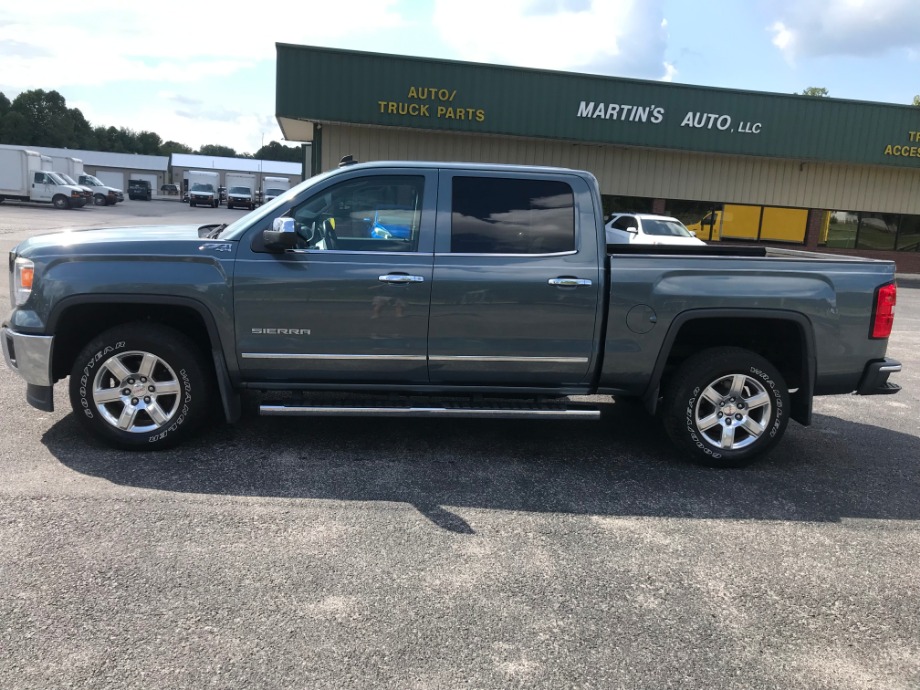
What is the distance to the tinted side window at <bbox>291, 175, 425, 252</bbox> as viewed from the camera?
16.0 ft

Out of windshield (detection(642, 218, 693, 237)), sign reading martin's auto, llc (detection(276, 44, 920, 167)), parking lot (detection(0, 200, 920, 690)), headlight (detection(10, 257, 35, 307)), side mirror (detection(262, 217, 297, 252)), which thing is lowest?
parking lot (detection(0, 200, 920, 690))

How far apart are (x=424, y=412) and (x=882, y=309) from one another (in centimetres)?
312

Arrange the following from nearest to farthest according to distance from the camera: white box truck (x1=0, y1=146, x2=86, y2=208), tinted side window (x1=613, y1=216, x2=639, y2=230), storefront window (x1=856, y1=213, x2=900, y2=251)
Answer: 1. tinted side window (x1=613, y1=216, x2=639, y2=230)
2. storefront window (x1=856, y1=213, x2=900, y2=251)
3. white box truck (x1=0, y1=146, x2=86, y2=208)

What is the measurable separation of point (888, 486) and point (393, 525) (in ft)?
10.9

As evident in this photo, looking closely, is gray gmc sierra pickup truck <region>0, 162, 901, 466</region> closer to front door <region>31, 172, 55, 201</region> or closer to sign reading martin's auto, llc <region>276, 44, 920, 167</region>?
sign reading martin's auto, llc <region>276, 44, 920, 167</region>

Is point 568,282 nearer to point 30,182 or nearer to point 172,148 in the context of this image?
point 30,182

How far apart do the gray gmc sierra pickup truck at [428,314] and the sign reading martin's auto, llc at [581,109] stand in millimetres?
15206

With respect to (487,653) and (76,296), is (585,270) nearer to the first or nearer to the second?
(487,653)

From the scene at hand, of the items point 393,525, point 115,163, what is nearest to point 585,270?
point 393,525

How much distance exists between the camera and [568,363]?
4949 millimetres

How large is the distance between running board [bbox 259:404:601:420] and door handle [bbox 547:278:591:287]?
A: 32.9 inches

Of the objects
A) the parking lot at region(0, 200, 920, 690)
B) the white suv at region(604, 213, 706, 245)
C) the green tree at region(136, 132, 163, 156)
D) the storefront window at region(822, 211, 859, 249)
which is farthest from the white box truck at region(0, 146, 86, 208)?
the green tree at region(136, 132, 163, 156)

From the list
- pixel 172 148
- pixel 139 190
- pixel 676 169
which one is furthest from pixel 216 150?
pixel 676 169

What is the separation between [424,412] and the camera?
187 inches
